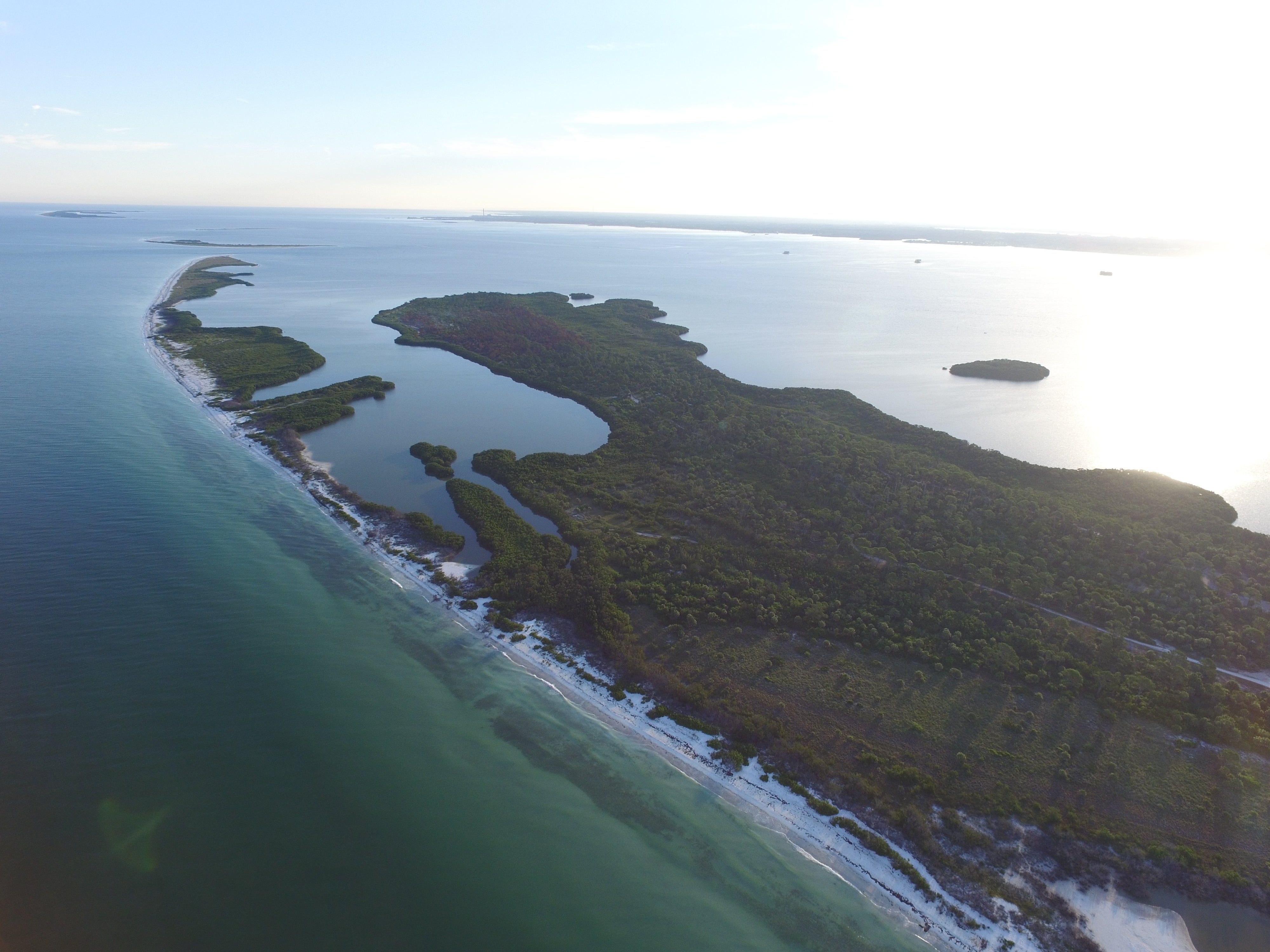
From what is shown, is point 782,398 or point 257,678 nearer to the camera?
point 257,678

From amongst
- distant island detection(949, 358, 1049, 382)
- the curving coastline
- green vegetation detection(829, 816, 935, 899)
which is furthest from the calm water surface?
distant island detection(949, 358, 1049, 382)

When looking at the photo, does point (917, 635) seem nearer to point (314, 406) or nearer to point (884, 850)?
point (884, 850)

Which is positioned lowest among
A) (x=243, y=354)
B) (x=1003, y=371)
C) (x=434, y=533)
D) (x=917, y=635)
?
(x=917, y=635)

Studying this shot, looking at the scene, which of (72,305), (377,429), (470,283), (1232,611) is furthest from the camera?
(470,283)

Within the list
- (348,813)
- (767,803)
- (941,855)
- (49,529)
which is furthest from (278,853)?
(49,529)

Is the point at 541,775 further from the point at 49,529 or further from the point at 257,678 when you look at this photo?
the point at 49,529

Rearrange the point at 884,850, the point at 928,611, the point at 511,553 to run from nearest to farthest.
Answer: the point at 884,850 < the point at 928,611 < the point at 511,553

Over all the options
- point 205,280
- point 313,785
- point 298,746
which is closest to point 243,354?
point 298,746
